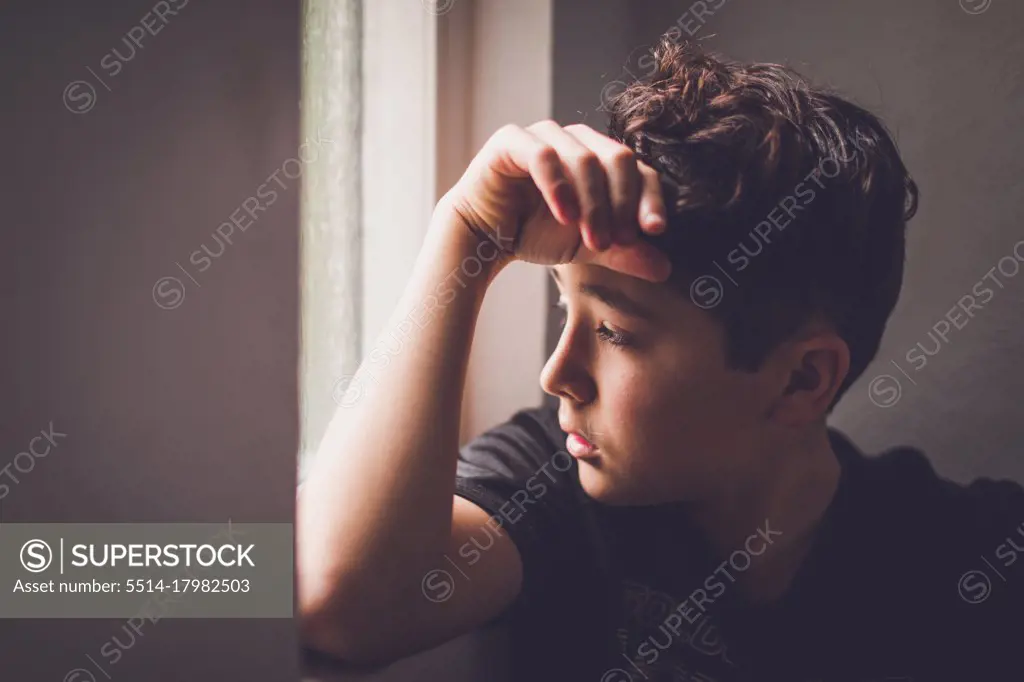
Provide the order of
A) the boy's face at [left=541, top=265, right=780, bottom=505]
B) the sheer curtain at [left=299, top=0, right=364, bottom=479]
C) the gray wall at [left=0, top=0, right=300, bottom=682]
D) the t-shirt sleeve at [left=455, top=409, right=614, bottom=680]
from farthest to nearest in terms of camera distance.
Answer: the sheer curtain at [left=299, top=0, right=364, bottom=479] → the t-shirt sleeve at [left=455, top=409, right=614, bottom=680] → the boy's face at [left=541, top=265, right=780, bottom=505] → the gray wall at [left=0, top=0, right=300, bottom=682]

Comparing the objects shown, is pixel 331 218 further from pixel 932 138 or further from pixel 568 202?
pixel 932 138

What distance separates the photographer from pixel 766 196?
68 cm

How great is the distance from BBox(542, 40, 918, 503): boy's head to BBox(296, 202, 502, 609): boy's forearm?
0.10 meters

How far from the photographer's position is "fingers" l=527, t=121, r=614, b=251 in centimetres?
58

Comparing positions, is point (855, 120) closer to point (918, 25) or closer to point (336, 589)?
point (918, 25)

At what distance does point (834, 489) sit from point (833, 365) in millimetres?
187

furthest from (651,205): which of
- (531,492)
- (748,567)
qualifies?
(748,567)

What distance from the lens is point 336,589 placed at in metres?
0.62

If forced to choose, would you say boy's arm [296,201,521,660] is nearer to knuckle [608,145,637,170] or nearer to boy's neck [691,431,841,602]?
knuckle [608,145,637,170]

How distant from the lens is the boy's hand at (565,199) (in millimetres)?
586

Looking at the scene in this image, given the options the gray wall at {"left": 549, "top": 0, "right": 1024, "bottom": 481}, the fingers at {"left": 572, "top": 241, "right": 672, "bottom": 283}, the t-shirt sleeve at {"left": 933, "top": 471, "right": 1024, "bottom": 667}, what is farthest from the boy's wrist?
the t-shirt sleeve at {"left": 933, "top": 471, "right": 1024, "bottom": 667}

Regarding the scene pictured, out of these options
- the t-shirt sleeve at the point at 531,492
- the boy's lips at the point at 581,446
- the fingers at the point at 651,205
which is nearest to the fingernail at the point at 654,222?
the fingers at the point at 651,205

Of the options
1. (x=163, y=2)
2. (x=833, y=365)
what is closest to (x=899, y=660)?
(x=833, y=365)

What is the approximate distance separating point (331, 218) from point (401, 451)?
407 millimetres
